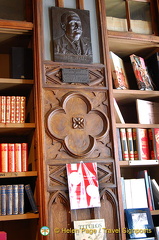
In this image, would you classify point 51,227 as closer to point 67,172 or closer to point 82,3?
point 67,172

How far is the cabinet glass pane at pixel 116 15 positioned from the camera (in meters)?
3.04

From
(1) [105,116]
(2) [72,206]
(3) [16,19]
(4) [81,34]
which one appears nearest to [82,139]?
(1) [105,116]

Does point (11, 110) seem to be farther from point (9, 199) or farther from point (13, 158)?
point (9, 199)

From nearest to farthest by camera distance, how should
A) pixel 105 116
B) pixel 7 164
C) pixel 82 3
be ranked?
pixel 7 164 → pixel 105 116 → pixel 82 3

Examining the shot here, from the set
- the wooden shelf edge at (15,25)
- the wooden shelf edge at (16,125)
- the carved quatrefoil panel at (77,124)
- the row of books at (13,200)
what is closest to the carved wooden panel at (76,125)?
the carved quatrefoil panel at (77,124)

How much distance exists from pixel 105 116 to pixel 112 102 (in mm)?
144

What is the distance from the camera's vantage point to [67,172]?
2529 millimetres

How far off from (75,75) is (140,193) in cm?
113

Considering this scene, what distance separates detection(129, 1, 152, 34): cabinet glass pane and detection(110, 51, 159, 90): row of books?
244 millimetres

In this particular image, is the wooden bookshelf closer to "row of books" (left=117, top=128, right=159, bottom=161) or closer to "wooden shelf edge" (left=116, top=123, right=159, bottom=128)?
"row of books" (left=117, top=128, right=159, bottom=161)

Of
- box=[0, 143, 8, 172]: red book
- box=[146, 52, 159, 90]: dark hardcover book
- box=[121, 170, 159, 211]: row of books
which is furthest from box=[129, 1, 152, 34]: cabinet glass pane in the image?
box=[0, 143, 8, 172]: red book

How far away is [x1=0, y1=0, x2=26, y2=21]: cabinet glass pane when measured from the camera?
9.07 feet

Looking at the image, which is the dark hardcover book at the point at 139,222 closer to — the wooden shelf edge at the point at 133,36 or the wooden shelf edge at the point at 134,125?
the wooden shelf edge at the point at 134,125

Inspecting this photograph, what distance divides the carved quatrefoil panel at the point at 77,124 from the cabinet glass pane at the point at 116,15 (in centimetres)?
79
